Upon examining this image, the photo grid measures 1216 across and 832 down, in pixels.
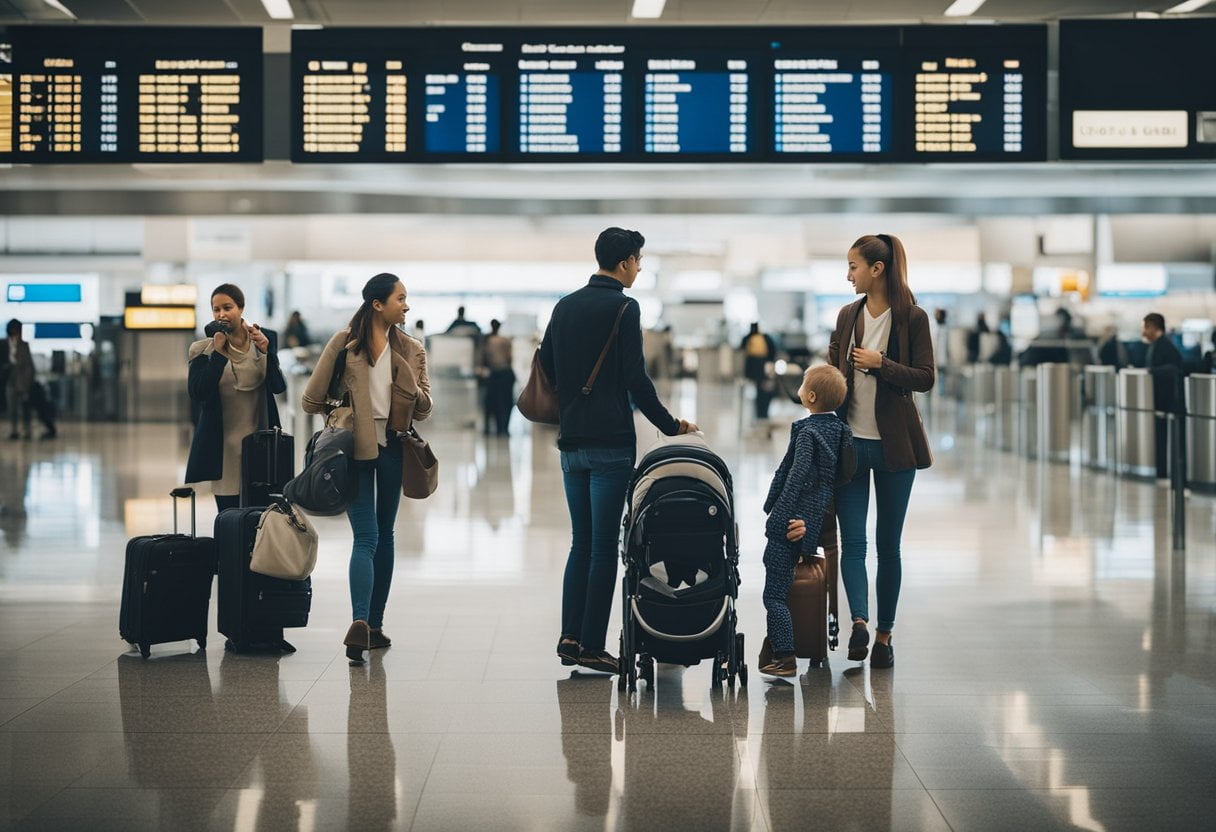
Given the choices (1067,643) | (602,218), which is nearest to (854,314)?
(1067,643)

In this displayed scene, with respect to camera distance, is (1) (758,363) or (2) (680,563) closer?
(2) (680,563)

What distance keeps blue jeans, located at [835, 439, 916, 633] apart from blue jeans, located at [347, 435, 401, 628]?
1777 mm

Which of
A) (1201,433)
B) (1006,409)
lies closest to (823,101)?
(1201,433)

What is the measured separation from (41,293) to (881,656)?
26806 millimetres

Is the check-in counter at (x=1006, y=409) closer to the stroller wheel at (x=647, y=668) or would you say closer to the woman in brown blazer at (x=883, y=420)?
the woman in brown blazer at (x=883, y=420)

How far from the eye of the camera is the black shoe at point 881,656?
558cm

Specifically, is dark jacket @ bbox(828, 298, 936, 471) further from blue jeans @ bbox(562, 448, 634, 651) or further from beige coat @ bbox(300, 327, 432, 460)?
beige coat @ bbox(300, 327, 432, 460)

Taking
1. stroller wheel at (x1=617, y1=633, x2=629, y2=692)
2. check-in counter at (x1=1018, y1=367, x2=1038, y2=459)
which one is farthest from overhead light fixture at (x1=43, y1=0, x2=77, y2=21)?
check-in counter at (x1=1018, y1=367, x2=1038, y2=459)

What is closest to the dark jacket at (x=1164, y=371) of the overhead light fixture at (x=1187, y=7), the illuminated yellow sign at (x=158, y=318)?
the overhead light fixture at (x=1187, y=7)

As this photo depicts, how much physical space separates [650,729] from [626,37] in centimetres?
414

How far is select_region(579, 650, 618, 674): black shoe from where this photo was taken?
5398 millimetres

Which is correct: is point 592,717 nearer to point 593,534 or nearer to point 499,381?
point 593,534

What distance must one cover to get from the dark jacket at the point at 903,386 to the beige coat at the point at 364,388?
1.71 meters

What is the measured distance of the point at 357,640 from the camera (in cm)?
562
